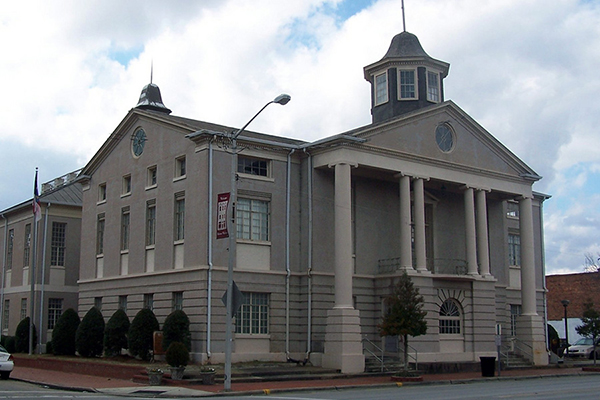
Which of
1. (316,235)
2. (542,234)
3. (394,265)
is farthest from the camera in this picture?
(542,234)

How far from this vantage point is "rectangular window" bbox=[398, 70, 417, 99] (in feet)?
133

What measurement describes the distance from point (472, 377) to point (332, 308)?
256 inches

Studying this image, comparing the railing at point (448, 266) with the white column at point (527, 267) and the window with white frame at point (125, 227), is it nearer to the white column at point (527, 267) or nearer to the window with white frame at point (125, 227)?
the white column at point (527, 267)

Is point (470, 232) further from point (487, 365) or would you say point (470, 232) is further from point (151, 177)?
point (151, 177)

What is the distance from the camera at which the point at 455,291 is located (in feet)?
119

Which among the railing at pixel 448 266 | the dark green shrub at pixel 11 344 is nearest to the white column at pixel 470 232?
the railing at pixel 448 266

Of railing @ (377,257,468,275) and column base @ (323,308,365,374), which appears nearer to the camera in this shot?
column base @ (323,308,365,374)

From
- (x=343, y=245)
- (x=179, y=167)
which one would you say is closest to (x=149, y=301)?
(x=179, y=167)

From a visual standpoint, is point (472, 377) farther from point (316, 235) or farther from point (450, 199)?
point (450, 199)

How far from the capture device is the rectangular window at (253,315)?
32.1 meters

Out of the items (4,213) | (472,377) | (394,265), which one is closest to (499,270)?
(394,265)

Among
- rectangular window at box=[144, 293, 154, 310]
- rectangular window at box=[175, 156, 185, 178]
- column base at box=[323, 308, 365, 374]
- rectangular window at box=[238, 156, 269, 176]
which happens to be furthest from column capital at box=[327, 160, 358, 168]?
rectangular window at box=[144, 293, 154, 310]

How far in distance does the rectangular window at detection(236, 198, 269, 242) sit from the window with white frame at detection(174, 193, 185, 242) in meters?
2.59

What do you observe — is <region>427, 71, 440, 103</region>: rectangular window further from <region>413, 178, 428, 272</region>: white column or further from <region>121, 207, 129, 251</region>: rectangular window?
<region>121, 207, 129, 251</region>: rectangular window
